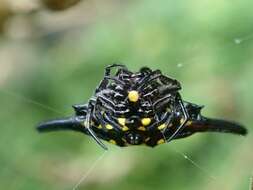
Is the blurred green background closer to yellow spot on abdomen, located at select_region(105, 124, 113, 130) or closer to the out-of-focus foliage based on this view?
the out-of-focus foliage

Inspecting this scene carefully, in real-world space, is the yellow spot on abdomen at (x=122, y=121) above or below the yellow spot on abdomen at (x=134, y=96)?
below

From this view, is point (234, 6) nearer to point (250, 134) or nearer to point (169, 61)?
point (169, 61)

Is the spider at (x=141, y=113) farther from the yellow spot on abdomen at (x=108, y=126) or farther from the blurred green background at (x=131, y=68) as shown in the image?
the blurred green background at (x=131, y=68)

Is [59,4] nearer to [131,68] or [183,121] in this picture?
[183,121]

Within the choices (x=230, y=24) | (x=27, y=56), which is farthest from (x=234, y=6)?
(x=27, y=56)

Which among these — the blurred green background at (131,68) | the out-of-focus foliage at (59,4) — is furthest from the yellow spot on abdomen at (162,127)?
the blurred green background at (131,68)

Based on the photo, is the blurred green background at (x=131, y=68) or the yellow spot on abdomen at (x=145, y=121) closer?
the yellow spot on abdomen at (x=145, y=121)
